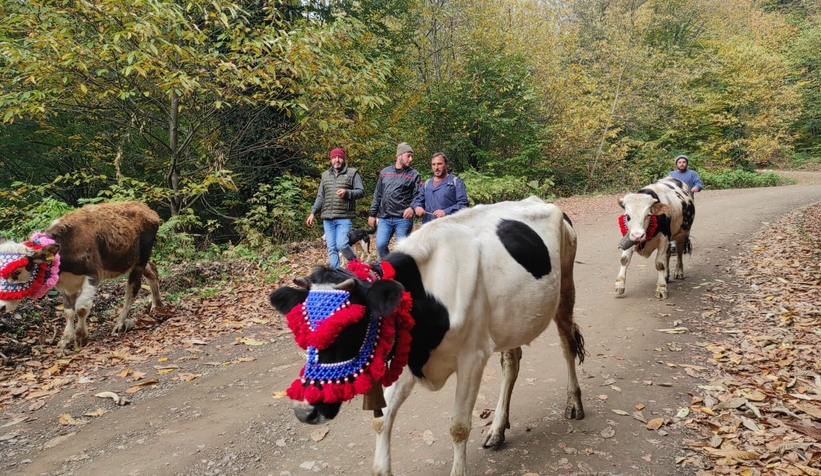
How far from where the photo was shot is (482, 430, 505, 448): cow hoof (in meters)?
3.60

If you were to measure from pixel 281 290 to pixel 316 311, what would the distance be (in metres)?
0.34

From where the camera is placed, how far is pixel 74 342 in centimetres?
600

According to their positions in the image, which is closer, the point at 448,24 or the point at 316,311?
the point at 316,311

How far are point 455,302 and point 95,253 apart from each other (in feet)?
19.8

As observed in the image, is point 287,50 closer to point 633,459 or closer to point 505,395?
point 505,395

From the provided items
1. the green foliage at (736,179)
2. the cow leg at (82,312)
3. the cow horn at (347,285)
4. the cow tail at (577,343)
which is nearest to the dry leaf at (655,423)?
the cow tail at (577,343)

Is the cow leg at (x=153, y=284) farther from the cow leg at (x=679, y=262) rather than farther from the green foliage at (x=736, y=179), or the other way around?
the green foliage at (x=736, y=179)

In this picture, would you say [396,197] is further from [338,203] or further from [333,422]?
[333,422]

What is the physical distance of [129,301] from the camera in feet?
22.5

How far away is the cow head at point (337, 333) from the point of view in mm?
2254

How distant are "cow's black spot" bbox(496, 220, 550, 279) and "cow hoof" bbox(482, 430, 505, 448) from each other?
1313 millimetres

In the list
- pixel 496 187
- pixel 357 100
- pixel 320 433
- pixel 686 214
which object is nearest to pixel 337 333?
pixel 320 433

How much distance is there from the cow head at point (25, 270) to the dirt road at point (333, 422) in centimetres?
137

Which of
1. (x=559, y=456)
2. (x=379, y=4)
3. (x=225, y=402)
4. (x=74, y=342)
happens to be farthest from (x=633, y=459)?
(x=379, y=4)
